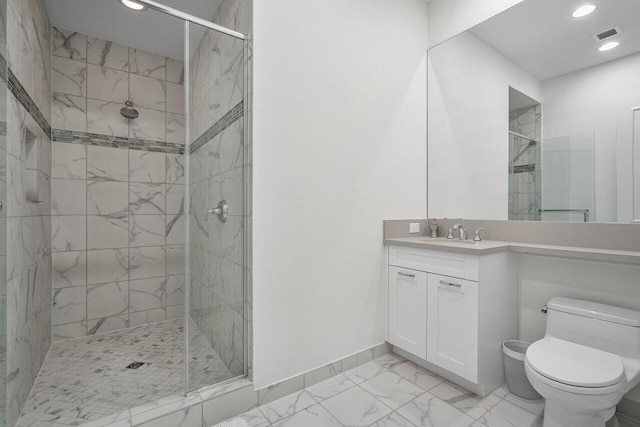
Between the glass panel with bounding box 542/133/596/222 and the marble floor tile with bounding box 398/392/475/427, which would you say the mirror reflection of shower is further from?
the marble floor tile with bounding box 398/392/475/427

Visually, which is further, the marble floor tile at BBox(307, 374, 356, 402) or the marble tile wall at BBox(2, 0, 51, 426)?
the marble floor tile at BBox(307, 374, 356, 402)

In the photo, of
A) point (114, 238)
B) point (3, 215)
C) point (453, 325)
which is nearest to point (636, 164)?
point (453, 325)

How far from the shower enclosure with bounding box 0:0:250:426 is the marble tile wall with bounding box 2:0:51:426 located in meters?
0.02

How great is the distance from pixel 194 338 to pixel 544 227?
227 cm

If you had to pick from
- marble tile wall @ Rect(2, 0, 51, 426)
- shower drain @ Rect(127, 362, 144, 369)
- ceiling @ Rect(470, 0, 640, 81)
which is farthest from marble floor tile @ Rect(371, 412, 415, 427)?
ceiling @ Rect(470, 0, 640, 81)

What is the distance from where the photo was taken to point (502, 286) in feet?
6.23

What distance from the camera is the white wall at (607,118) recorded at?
5.31ft

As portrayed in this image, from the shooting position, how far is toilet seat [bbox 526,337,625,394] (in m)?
1.25

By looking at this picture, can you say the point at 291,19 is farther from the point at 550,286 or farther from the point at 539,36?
the point at 550,286

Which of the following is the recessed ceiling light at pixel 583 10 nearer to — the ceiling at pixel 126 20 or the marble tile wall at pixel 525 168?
the marble tile wall at pixel 525 168

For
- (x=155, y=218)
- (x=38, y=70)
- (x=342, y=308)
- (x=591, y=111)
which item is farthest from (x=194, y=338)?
(x=591, y=111)

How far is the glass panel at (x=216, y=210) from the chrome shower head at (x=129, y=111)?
1.53 metres

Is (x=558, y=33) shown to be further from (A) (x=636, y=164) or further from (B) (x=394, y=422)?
(B) (x=394, y=422)

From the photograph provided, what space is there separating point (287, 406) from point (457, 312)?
115cm
